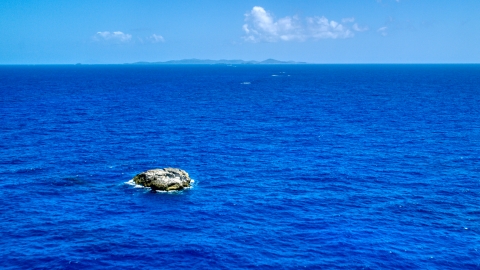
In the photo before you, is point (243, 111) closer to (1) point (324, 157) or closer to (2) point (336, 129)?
(2) point (336, 129)

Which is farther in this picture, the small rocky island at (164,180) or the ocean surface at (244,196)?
the small rocky island at (164,180)

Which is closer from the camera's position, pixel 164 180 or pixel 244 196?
pixel 244 196

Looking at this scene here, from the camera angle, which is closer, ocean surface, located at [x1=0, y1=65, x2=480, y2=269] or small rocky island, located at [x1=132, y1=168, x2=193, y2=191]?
ocean surface, located at [x1=0, y1=65, x2=480, y2=269]

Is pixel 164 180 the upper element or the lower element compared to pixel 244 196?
upper

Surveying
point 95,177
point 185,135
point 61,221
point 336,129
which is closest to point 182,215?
point 61,221
